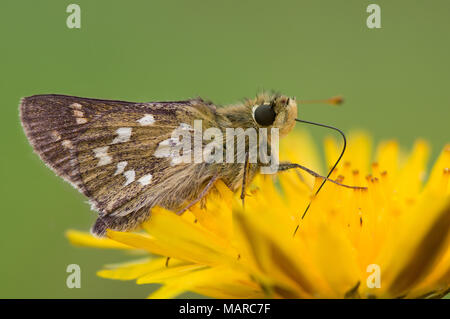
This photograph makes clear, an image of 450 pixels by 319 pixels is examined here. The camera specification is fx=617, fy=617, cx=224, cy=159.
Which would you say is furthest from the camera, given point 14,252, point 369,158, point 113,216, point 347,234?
point 14,252

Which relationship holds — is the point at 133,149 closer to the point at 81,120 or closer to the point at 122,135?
the point at 122,135

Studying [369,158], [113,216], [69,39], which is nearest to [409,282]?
[113,216]

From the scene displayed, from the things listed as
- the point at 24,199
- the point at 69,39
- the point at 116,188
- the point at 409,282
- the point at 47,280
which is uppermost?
the point at 69,39

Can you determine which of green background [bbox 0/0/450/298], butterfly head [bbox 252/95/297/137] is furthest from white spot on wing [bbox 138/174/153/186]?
green background [bbox 0/0/450/298]

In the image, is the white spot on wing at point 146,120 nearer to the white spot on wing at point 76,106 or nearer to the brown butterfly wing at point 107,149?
the brown butterfly wing at point 107,149

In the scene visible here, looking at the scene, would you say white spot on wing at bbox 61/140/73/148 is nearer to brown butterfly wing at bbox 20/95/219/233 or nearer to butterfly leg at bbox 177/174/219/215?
brown butterfly wing at bbox 20/95/219/233

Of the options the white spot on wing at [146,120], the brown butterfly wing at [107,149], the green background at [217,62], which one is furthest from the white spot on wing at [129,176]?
the green background at [217,62]

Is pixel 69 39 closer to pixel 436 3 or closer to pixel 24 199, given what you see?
pixel 24 199

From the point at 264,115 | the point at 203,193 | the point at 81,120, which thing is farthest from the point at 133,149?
the point at 264,115
